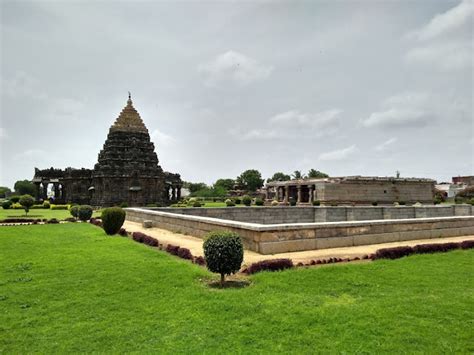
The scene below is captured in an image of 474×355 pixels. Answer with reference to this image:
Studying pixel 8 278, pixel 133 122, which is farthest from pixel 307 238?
pixel 133 122

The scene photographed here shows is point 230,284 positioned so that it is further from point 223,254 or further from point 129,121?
point 129,121

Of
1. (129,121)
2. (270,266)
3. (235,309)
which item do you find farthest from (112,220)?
(129,121)

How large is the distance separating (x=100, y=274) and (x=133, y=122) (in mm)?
40080

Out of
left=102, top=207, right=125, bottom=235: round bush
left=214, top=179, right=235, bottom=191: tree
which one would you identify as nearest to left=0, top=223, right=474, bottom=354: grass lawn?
left=102, top=207, right=125, bottom=235: round bush

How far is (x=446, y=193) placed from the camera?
73125 mm

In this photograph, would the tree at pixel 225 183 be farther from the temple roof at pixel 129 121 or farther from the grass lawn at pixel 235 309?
the grass lawn at pixel 235 309

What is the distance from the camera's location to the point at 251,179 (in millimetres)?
99938

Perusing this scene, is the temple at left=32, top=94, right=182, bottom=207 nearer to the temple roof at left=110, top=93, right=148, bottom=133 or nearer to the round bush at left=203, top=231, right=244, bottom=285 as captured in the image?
the temple roof at left=110, top=93, right=148, bottom=133

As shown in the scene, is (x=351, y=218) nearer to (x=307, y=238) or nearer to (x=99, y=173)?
(x=307, y=238)

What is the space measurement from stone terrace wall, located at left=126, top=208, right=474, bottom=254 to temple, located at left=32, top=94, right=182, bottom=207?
92.4 feet

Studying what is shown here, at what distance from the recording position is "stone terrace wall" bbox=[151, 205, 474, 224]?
2147cm

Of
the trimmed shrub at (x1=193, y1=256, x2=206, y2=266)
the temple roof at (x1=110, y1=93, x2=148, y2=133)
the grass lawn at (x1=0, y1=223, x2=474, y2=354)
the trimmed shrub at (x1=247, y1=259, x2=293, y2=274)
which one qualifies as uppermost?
the temple roof at (x1=110, y1=93, x2=148, y2=133)

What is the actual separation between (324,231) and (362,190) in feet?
116

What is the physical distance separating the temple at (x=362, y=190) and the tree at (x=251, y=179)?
49076 mm
